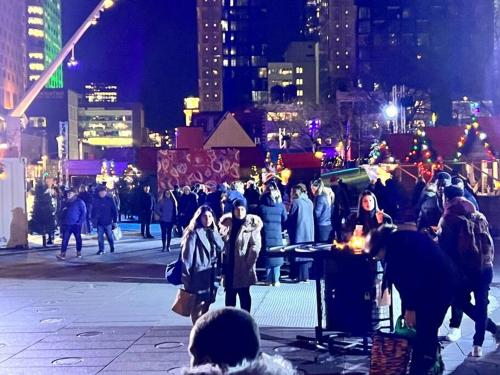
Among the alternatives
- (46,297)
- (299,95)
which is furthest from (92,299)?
(299,95)

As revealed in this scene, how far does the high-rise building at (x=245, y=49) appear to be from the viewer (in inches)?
4943

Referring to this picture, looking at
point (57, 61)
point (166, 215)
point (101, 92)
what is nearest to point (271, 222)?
point (166, 215)

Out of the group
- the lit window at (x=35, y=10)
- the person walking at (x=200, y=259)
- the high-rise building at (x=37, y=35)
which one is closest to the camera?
the person walking at (x=200, y=259)

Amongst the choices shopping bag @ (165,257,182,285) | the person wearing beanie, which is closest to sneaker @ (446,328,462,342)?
shopping bag @ (165,257,182,285)

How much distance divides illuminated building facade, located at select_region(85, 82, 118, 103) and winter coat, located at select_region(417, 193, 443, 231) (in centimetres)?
18526

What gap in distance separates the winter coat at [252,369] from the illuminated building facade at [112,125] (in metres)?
145

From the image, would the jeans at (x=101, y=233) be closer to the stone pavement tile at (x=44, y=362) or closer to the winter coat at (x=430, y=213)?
the winter coat at (x=430, y=213)

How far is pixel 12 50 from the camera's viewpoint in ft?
387

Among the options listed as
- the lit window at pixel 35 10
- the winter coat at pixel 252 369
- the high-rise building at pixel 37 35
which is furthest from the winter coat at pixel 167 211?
the lit window at pixel 35 10

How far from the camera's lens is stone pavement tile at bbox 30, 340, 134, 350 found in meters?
7.92

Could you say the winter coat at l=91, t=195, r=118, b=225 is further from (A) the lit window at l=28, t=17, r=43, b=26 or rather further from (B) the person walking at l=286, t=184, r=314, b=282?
(A) the lit window at l=28, t=17, r=43, b=26

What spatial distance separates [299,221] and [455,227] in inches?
208

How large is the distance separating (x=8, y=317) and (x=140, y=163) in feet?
53.9

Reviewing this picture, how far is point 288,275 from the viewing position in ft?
43.0
